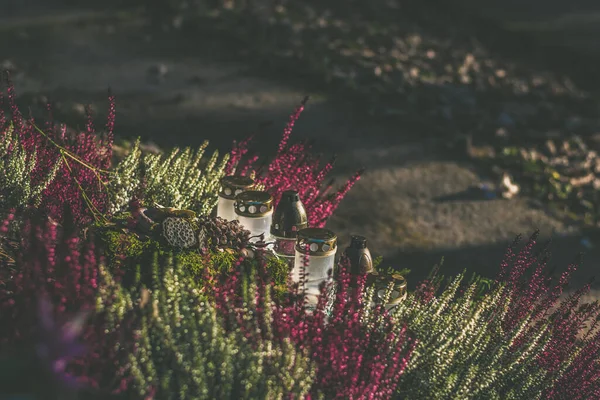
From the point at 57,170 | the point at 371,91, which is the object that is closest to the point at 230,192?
the point at 57,170

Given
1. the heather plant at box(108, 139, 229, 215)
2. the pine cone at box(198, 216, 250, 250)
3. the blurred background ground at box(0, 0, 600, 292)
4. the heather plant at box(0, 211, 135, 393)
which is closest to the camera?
the heather plant at box(0, 211, 135, 393)

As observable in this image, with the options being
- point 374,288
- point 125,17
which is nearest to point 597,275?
point 374,288

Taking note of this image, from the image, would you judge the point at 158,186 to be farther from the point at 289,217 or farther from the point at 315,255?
the point at 315,255

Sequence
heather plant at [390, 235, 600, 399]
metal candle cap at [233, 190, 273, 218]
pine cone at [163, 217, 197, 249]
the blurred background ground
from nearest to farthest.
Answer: heather plant at [390, 235, 600, 399] < pine cone at [163, 217, 197, 249] < metal candle cap at [233, 190, 273, 218] < the blurred background ground

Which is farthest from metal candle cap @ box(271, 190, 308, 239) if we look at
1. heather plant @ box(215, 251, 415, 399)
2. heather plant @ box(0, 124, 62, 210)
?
heather plant @ box(0, 124, 62, 210)

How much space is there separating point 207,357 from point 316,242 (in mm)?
894

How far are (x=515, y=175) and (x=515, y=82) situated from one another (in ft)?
9.48

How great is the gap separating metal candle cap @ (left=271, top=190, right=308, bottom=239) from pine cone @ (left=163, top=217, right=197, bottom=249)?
1.77 feet

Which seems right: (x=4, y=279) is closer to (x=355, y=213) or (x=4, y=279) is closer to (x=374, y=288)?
(x=374, y=288)

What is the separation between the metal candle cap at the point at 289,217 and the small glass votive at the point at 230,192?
23 centimetres

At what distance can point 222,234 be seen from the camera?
11.9ft

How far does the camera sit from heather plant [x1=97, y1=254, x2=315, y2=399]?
8.57ft

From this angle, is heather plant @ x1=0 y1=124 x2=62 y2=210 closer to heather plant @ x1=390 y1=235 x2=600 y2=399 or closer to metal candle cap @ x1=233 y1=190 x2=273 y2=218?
metal candle cap @ x1=233 y1=190 x2=273 y2=218

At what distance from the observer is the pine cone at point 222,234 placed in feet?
11.8
